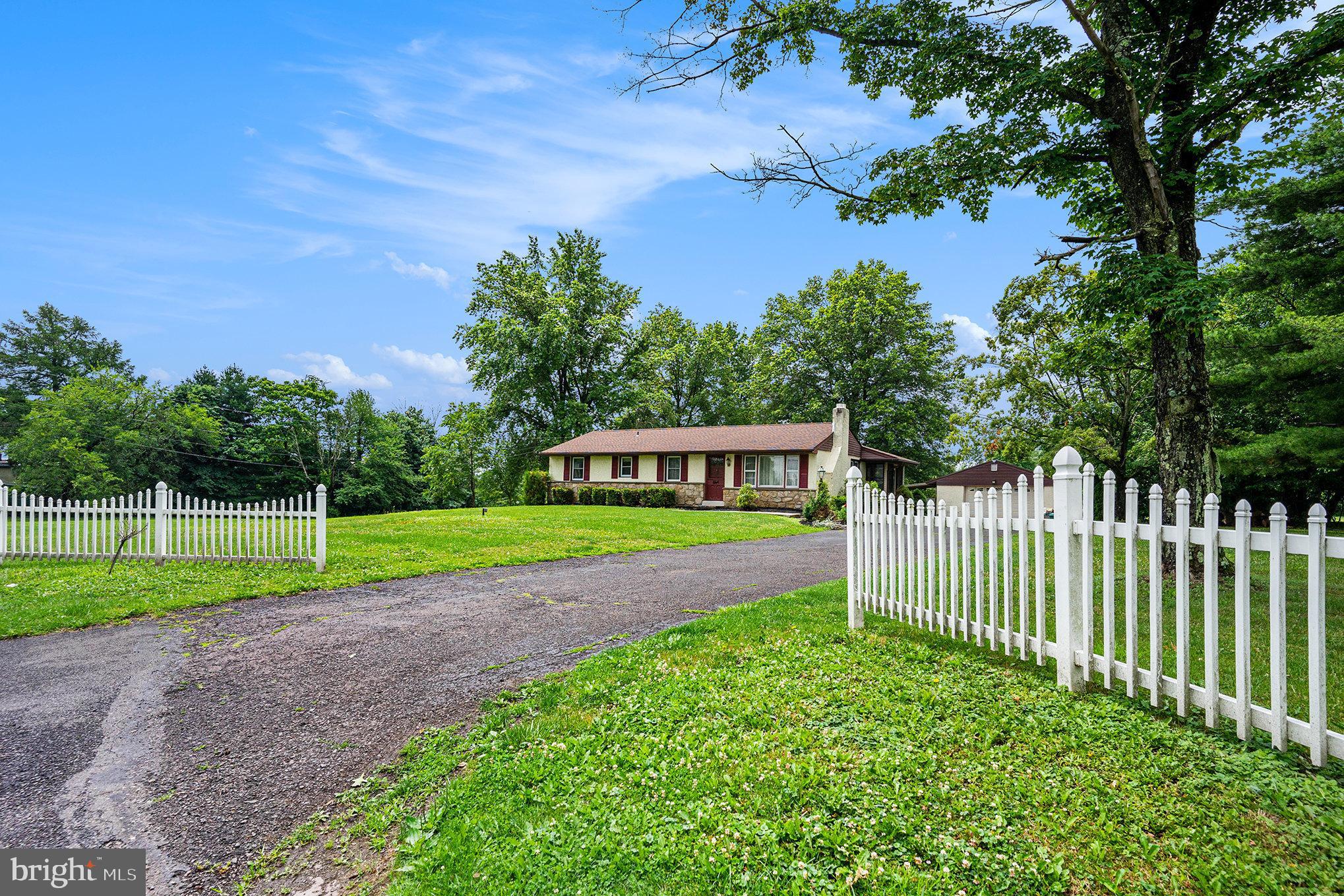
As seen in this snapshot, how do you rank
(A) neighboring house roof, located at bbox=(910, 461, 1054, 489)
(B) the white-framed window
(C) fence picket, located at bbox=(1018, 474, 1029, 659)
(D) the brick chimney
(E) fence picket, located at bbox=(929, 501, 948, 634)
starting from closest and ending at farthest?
(C) fence picket, located at bbox=(1018, 474, 1029, 659)
(E) fence picket, located at bbox=(929, 501, 948, 634)
(D) the brick chimney
(A) neighboring house roof, located at bbox=(910, 461, 1054, 489)
(B) the white-framed window

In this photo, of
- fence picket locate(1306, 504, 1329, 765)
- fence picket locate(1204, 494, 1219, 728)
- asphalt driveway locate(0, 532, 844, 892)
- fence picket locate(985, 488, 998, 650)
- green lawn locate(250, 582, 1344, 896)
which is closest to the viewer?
green lawn locate(250, 582, 1344, 896)

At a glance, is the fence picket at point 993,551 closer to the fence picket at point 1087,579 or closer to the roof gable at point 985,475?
the fence picket at point 1087,579

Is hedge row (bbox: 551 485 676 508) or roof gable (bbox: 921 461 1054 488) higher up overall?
roof gable (bbox: 921 461 1054 488)

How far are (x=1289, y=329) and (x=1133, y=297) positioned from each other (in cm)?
560

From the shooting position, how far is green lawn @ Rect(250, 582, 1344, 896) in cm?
253

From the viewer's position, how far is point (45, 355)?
46094 millimetres

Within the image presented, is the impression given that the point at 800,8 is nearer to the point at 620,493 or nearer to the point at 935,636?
the point at 935,636

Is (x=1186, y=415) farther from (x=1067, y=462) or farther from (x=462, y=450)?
(x=462, y=450)

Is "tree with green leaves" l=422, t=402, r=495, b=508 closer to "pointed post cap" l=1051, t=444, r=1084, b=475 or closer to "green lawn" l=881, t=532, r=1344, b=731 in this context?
"green lawn" l=881, t=532, r=1344, b=731

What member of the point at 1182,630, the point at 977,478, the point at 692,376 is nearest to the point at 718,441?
the point at 977,478

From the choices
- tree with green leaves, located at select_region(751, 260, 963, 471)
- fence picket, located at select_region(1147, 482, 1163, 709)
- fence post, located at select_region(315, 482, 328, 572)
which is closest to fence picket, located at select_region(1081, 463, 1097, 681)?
fence picket, located at select_region(1147, 482, 1163, 709)

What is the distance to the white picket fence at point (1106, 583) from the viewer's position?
10.1ft

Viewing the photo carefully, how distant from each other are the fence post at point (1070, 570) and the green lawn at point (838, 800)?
0.22 meters

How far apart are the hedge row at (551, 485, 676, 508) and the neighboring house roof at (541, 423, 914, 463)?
2.15 metres
